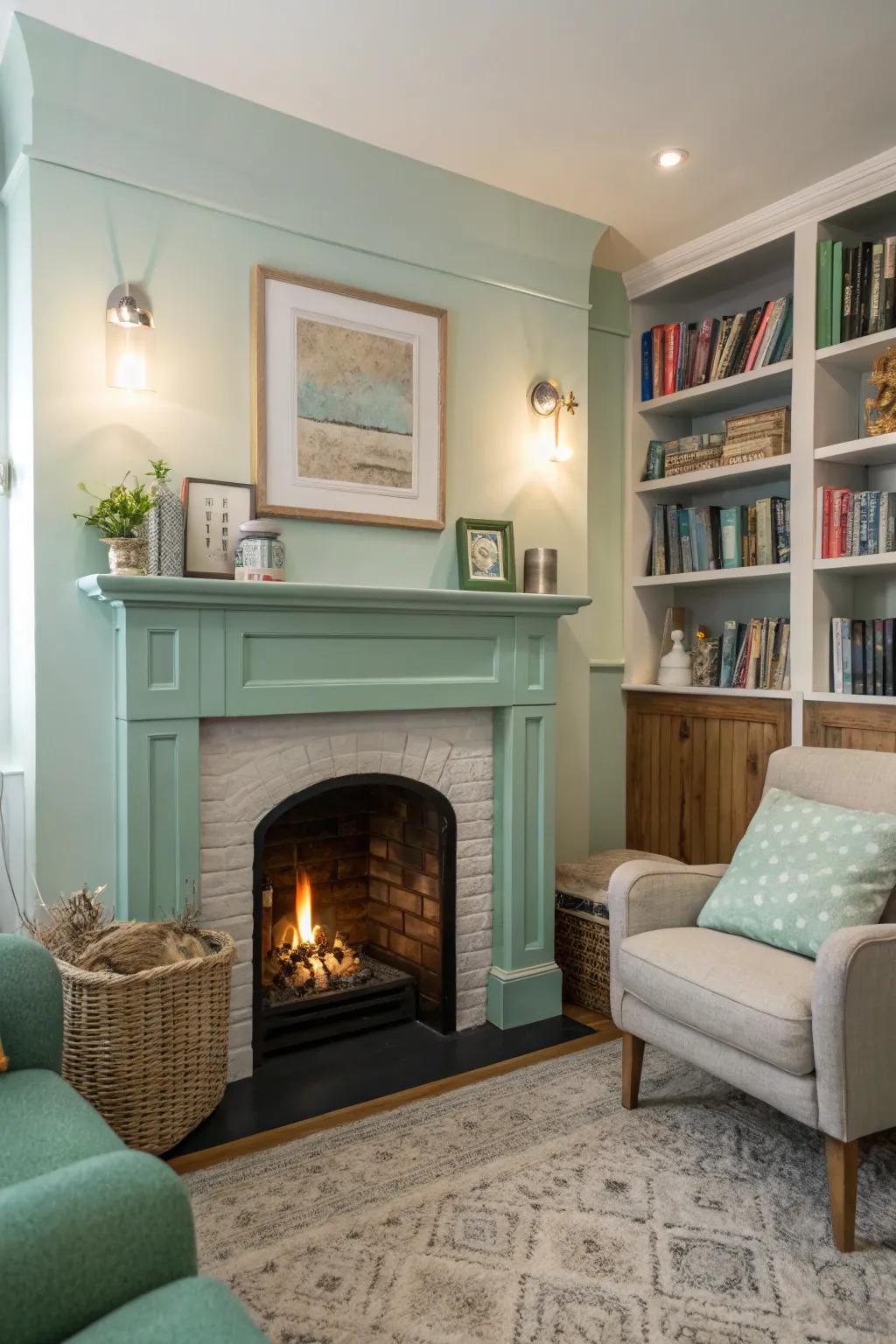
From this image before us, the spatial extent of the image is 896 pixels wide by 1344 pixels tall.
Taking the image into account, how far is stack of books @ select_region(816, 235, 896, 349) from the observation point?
292cm

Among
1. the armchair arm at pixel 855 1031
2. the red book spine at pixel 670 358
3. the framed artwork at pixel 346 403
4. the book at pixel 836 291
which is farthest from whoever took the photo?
the red book spine at pixel 670 358

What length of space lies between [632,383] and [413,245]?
1214 millimetres

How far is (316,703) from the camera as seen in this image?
2682 mm

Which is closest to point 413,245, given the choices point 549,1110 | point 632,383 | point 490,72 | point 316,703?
point 490,72

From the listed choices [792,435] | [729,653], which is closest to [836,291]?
[792,435]

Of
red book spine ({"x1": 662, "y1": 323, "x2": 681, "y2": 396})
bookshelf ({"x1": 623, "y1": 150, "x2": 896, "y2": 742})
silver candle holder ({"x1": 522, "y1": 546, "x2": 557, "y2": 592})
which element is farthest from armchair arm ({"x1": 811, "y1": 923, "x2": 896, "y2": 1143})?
red book spine ({"x1": 662, "y1": 323, "x2": 681, "y2": 396})

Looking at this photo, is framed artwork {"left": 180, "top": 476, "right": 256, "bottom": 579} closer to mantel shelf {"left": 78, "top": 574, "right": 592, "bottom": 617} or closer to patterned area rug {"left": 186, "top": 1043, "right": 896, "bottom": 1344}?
mantel shelf {"left": 78, "top": 574, "right": 592, "bottom": 617}

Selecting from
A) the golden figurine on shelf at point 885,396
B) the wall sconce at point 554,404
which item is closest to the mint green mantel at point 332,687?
the wall sconce at point 554,404

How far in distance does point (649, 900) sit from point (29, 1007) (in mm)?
1525

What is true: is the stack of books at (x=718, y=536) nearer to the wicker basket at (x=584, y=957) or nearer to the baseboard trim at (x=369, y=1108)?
the wicker basket at (x=584, y=957)

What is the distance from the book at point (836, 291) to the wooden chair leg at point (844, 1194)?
7.90ft

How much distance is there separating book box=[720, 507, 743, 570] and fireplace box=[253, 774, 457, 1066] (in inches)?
57.6

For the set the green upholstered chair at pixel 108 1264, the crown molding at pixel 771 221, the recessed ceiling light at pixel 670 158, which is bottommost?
the green upholstered chair at pixel 108 1264

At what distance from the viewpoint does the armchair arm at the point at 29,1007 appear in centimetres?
165
